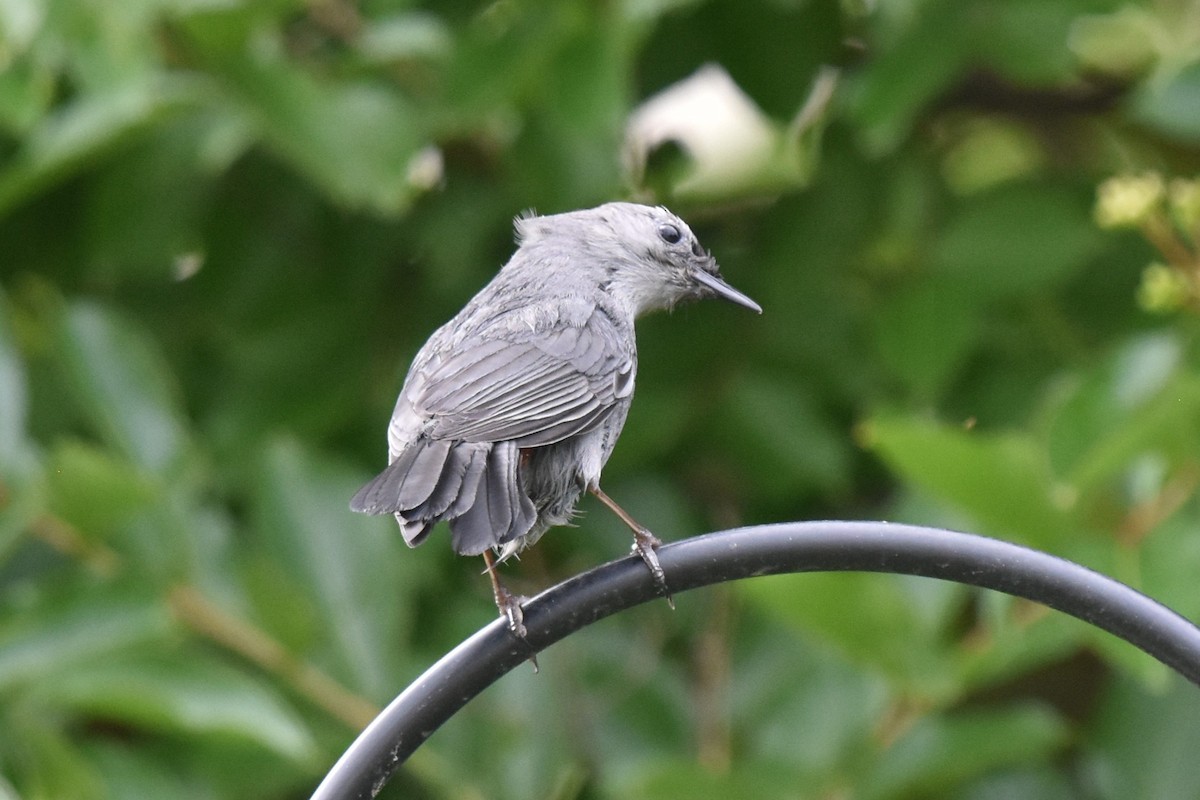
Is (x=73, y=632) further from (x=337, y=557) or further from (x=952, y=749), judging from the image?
(x=952, y=749)

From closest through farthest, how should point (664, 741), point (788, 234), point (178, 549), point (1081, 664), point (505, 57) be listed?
point (178, 549)
point (505, 57)
point (664, 741)
point (788, 234)
point (1081, 664)

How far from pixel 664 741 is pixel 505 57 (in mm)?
1399

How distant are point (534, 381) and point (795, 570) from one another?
53 cm

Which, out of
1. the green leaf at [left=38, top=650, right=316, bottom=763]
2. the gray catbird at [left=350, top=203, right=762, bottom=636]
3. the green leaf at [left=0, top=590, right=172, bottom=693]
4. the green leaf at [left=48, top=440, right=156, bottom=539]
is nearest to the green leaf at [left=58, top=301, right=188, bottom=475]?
the green leaf at [left=48, top=440, right=156, bottom=539]

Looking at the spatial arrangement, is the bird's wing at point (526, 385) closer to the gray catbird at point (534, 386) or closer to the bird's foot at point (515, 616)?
the gray catbird at point (534, 386)

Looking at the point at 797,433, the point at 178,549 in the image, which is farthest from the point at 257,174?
the point at 797,433

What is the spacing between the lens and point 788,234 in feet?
11.3

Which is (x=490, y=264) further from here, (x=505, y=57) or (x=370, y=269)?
(x=505, y=57)

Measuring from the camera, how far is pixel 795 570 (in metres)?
1.83

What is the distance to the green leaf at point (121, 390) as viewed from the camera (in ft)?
9.67

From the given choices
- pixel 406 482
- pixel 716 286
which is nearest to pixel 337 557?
pixel 716 286

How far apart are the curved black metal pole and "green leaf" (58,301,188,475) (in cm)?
131

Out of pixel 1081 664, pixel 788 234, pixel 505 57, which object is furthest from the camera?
pixel 1081 664

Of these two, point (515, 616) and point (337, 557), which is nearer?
point (515, 616)
